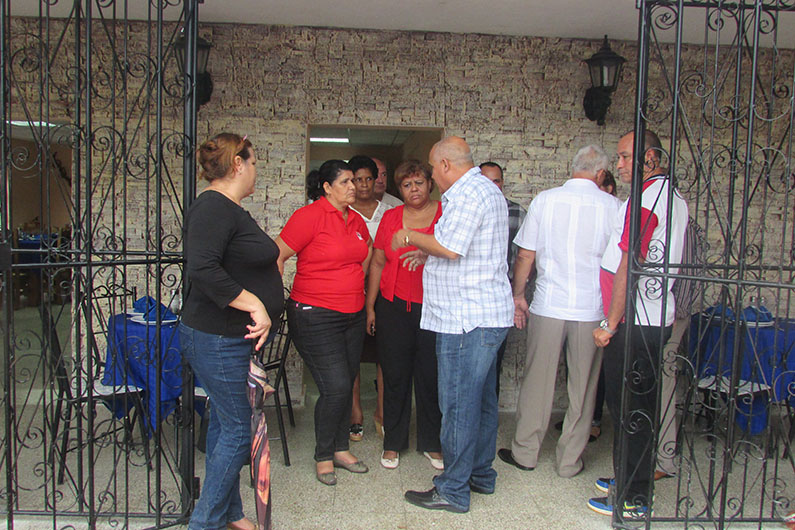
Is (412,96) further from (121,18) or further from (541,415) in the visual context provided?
Answer: (541,415)

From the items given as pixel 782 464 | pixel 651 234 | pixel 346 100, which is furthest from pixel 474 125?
pixel 782 464

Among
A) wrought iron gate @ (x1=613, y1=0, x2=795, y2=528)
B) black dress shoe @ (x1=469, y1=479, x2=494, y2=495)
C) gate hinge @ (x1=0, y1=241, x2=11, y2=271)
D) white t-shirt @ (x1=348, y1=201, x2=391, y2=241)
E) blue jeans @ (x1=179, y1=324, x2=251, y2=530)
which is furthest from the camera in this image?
white t-shirt @ (x1=348, y1=201, x2=391, y2=241)

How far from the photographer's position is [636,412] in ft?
9.32

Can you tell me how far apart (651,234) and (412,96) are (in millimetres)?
2308

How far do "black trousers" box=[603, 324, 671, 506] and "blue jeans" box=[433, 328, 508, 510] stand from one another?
0.60 metres

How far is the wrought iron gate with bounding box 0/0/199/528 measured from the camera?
94.9 inches

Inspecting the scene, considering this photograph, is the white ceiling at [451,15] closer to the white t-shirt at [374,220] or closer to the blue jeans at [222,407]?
the white t-shirt at [374,220]

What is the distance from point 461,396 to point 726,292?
124cm

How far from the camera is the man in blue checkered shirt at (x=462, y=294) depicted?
2854 mm

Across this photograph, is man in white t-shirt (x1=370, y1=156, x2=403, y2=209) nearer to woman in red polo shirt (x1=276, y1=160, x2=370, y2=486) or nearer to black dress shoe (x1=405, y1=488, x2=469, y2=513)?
woman in red polo shirt (x1=276, y1=160, x2=370, y2=486)

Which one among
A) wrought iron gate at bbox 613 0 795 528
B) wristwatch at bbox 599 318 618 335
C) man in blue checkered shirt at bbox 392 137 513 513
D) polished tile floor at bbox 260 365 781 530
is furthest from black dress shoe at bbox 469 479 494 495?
wristwatch at bbox 599 318 618 335

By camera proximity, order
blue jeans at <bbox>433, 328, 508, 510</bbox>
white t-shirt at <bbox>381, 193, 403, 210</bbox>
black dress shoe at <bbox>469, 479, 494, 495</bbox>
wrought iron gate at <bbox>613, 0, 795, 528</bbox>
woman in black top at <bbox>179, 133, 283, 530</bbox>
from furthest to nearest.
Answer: white t-shirt at <bbox>381, 193, 403, 210</bbox> → black dress shoe at <bbox>469, 479, 494, 495</bbox> → blue jeans at <bbox>433, 328, 508, 510</bbox> → wrought iron gate at <bbox>613, 0, 795, 528</bbox> → woman in black top at <bbox>179, 133, 283, 530</bbox>

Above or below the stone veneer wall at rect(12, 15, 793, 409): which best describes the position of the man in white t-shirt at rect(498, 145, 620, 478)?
below

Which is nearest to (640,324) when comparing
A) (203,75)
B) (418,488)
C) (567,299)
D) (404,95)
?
(567,299)
